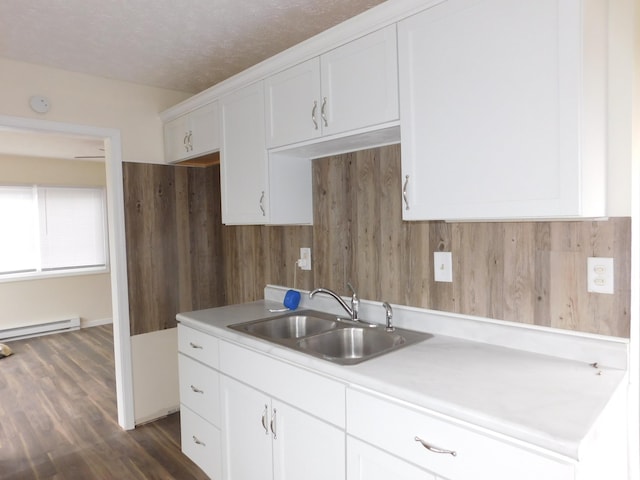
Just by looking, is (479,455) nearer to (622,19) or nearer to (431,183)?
(431,183)

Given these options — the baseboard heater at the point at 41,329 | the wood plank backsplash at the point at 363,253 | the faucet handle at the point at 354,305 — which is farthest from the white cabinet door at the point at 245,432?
the baseboard heater at the point at 41,329

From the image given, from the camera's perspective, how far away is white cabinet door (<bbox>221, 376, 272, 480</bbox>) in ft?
6.16

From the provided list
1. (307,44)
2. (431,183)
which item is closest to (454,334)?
(431,183)

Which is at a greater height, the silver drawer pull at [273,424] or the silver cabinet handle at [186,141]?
the silver cabinet handle at [186,141]

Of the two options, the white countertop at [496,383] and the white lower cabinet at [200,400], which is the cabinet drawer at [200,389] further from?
the white countertop at [496,383]

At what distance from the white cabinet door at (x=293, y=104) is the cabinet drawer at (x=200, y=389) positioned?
50.5 inches

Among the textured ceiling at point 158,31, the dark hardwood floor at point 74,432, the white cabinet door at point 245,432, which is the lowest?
the dark hardwood floor at point 74,432

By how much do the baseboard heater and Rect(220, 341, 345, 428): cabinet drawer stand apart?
4.91 meters

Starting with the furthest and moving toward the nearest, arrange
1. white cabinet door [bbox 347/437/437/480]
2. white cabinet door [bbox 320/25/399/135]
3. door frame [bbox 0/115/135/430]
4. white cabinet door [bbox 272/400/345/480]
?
door frame [bbox 0/115/135/430] < white cabinet door [bbox 320/25/399/135] < white cabinet door [bbox 272/400/345/480] < white cabinet door [bbox 347/437/437/480]

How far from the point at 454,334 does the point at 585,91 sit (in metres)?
1.06

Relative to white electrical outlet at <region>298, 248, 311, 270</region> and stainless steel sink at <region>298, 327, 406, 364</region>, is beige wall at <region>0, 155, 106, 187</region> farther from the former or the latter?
stainless steel sink at <region>298, 327, 406, 364</region>

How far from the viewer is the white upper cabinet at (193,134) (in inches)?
106

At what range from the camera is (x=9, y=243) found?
18.3 ft

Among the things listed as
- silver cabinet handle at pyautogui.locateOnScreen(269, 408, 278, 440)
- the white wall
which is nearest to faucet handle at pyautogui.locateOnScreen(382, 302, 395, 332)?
silver cabinet handle at pyautogui.locateOnScreen(269, 408, 278, 440)
